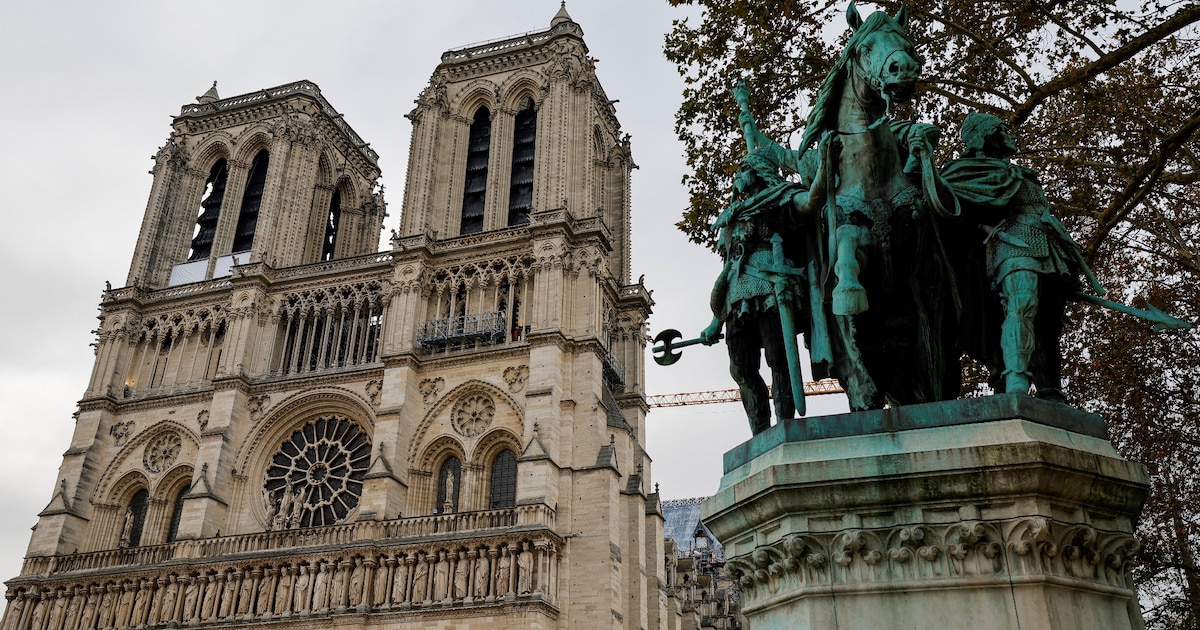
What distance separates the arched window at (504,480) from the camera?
89.5 feet

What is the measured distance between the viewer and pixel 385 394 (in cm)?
2881

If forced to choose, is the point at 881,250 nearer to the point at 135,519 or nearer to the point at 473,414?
the point at 473,414

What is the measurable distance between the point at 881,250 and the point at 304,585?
24.8 meters

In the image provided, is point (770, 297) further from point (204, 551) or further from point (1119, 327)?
point (204, 551)

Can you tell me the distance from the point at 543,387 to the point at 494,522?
3958mm

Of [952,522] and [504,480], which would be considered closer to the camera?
[952,522]

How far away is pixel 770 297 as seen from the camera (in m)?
4.44

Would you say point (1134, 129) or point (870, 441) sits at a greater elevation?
point (1134, 129)

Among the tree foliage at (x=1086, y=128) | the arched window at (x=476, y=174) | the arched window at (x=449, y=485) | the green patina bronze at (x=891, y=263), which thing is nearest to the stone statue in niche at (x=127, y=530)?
the arched window at (x=449, y=485)

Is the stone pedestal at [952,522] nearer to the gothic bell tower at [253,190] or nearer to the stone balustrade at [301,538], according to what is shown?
the stone balustrade at [301,538]

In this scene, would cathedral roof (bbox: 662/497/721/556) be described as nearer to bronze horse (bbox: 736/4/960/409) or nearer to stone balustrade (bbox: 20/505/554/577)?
stone balustrade (bbox: 20/505/554/577)

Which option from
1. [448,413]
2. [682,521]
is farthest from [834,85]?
[682,521]

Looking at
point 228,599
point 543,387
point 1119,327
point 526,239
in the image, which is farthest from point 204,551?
point 1119,327

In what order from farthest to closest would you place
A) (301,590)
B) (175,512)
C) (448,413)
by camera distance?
(175,512) < (448,413) < (301,590)
